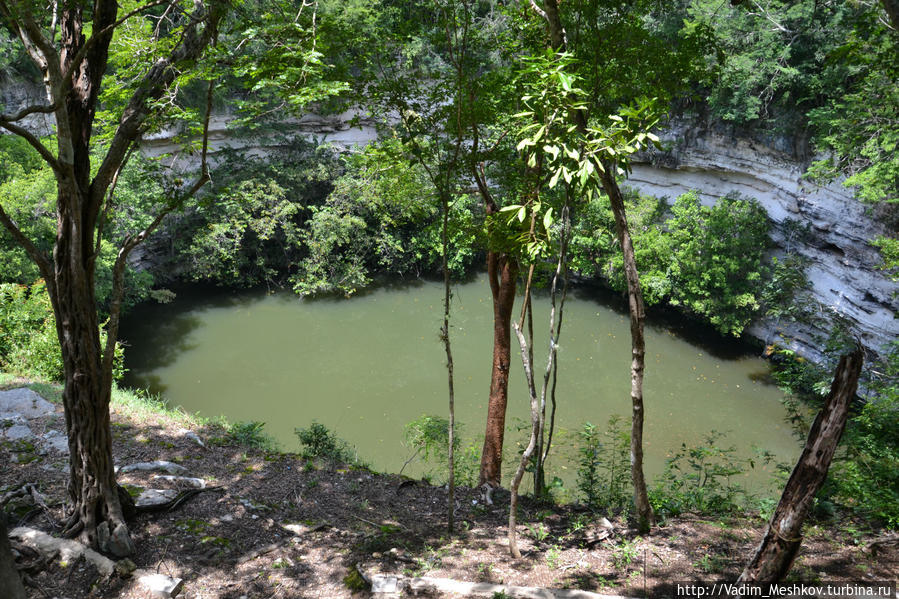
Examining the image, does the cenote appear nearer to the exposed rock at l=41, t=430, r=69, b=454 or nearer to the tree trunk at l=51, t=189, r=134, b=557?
the exposed rock at l=41, t=430, r=69, b=454

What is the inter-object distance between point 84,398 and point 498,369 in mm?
3066

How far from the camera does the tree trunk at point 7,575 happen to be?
1821mm

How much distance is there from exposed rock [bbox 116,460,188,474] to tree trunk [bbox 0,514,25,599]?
2135 mm

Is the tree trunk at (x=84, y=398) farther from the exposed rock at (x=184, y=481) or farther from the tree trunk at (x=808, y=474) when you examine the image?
the tree trunk at (x=808, y=474)

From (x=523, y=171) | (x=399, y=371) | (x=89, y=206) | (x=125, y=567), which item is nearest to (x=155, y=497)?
(x=125, y=567)

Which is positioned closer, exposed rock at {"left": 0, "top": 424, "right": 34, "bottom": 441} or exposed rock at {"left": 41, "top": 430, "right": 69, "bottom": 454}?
exposed rock at {"left": 41, "top": 430, "right": 69, "bottom": 454}

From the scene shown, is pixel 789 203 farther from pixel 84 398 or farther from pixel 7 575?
pixel 7 575

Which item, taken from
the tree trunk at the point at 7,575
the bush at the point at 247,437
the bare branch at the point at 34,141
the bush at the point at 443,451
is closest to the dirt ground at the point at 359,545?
the tree trunk at the point at 7,575

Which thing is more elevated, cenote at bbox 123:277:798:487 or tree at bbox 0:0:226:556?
tree at bbox 0:0:226:556

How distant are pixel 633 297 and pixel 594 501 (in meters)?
2.25

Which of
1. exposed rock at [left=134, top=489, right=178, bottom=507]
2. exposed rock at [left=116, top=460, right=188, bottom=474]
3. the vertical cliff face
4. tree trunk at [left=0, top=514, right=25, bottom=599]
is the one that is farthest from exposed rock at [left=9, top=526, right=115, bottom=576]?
the vertical cliff face

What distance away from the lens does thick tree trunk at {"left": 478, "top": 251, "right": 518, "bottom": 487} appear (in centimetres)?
465

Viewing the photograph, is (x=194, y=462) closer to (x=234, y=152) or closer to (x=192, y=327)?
(x=192, y=327)

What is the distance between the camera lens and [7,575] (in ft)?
6.05
